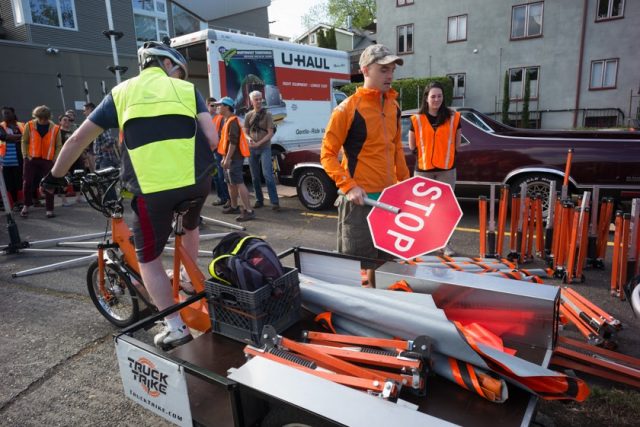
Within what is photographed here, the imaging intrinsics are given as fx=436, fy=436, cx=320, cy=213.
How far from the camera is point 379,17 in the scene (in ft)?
92.9

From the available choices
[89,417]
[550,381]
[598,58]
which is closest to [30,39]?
[89,417]

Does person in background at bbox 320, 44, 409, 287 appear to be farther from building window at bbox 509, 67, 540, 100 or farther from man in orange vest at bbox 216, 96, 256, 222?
building window at bbox 509, 67, 540, 100

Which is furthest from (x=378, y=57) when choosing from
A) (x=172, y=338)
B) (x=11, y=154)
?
(x=11, y=154)

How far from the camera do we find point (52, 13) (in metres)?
17.1

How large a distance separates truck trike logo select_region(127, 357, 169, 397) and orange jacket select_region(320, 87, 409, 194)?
1577 mm

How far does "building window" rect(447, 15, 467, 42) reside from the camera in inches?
1003

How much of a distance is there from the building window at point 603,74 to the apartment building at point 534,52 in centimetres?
5

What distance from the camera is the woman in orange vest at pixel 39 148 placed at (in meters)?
8.23

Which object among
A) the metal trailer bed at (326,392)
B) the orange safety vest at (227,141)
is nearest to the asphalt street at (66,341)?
the metal trailer bed at (326,392)

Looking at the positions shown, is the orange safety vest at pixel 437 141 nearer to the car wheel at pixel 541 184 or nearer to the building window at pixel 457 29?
A: the car wheel at pixel 541 184

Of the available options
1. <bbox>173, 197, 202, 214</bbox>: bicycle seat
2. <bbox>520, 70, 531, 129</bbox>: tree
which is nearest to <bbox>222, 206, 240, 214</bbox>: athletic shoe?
<bbox>173, 197, 202, 214</bbox>: bicycle seat

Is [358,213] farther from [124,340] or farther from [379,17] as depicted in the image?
[379,17]

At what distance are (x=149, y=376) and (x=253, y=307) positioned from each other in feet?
1.88

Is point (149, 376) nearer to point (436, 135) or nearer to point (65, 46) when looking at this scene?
point (436, 135)
